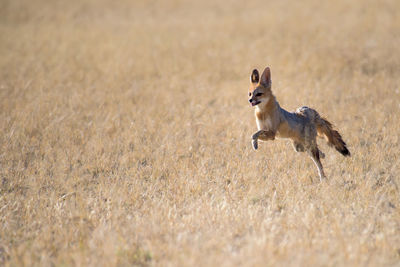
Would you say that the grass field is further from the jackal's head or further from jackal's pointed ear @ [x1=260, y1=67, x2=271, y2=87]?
jackal's pointed ear @ [x1=260, y1=67, x2=271, y2=87]

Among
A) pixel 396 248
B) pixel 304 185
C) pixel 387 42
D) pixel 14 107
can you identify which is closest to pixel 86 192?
pixel 304 185

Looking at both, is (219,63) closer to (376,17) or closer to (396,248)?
(376,17)

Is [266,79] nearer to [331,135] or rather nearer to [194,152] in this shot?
[331,135]

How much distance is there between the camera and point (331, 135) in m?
5.93

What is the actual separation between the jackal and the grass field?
0.35 meters

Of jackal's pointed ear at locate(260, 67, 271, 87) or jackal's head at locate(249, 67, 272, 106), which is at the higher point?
jackal's pointed ear at locate(260, 67, 271, 87)

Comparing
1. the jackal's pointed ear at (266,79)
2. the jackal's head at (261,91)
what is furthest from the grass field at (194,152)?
→ the jackal's pointed ear at (266,79)

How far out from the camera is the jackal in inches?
226

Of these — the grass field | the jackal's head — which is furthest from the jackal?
the grass field

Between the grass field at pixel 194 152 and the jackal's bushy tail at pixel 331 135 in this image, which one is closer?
the grass field at pixel 194 152

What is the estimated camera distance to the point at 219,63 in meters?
12.3

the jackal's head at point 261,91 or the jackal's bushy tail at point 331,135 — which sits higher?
the jackal's head at point 261,91

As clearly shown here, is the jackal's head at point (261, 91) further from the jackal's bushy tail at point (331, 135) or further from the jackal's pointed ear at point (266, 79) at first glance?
the jackal's bushy tail at point (331, 135)

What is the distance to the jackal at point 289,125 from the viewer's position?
5730mm
